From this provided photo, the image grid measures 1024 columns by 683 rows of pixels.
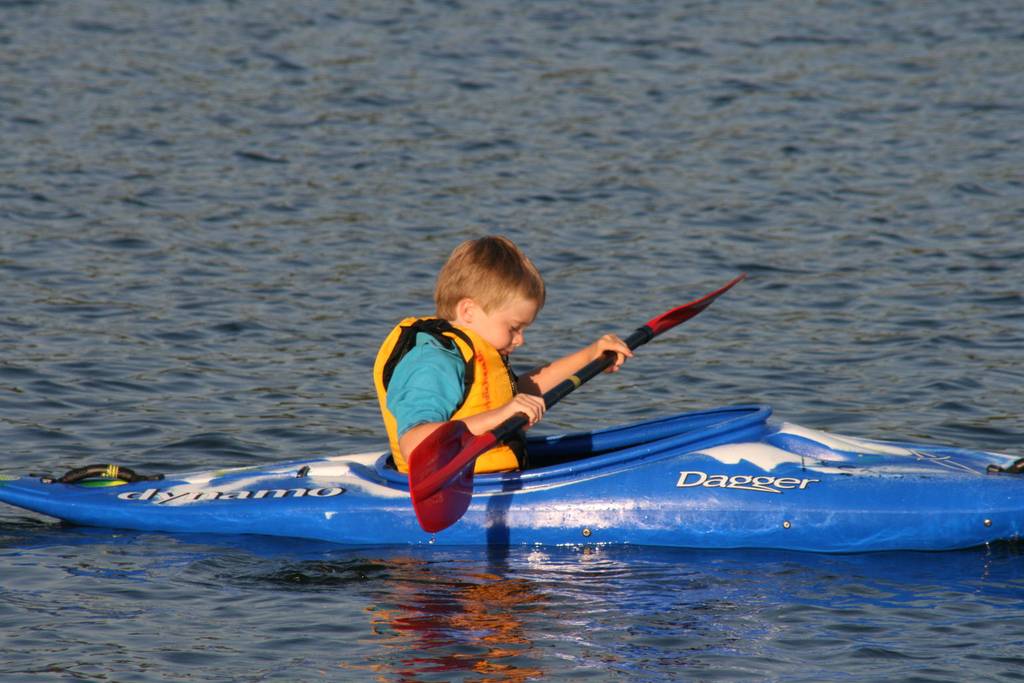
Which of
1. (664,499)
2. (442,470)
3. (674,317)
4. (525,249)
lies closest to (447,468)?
(442,470)

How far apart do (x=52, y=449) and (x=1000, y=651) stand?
3780 mm

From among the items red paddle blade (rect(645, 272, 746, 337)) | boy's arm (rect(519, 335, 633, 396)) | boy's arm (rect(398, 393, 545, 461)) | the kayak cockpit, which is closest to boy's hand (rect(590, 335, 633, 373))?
boy's arm (rect(519, 335, 633, 396))

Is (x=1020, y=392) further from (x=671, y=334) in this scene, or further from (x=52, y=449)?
(x=52, y=449)

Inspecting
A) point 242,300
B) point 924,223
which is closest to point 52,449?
point 242,300

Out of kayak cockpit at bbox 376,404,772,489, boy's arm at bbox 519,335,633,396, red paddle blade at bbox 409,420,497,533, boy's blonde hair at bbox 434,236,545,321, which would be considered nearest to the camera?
red paddle blade at bbox 409,420,497,533

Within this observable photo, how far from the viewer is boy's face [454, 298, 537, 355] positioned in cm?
536

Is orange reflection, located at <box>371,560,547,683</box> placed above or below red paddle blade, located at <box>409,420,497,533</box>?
below

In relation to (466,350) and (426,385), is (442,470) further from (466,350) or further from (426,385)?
(466,350)

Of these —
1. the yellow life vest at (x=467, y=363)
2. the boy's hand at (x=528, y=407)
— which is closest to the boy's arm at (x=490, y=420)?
the boy's hand at (x=528, y=407)

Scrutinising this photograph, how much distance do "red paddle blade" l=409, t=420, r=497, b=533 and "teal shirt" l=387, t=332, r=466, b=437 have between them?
0.34 ft

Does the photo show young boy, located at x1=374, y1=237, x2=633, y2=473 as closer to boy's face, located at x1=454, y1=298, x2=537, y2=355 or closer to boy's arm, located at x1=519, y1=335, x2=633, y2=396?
boy's face, located at x1=454, y1=298, x2=537, y2=355

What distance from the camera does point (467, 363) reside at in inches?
211

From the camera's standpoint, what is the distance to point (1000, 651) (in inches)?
182

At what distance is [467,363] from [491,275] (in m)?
0.30
